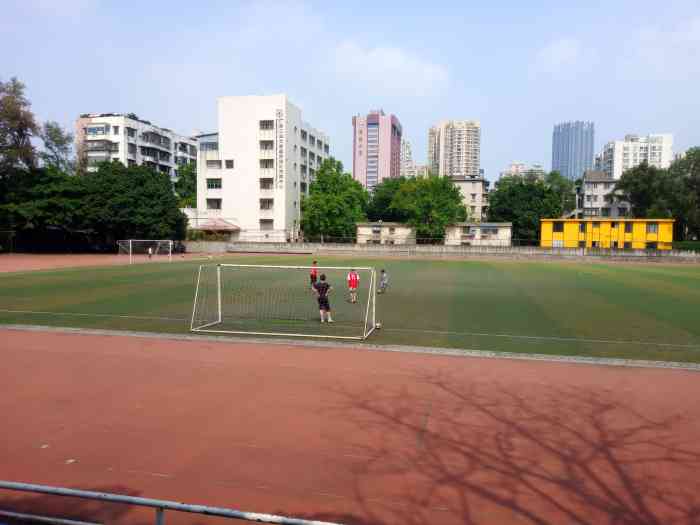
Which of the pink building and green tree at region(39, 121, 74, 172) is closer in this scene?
green tree at region(39, 121, 74, 172)

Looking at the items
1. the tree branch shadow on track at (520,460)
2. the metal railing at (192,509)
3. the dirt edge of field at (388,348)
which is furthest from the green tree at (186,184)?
the metal railing at (192,509)

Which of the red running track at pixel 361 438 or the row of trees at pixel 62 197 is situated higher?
the row of trees at pixel 62 197

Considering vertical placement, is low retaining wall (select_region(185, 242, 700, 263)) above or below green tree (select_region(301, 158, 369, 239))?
below

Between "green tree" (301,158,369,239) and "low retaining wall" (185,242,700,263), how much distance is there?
345 cm

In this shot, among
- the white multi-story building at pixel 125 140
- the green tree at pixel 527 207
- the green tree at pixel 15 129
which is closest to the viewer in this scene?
the green tree at pixel 15 129

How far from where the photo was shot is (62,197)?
51750 mm

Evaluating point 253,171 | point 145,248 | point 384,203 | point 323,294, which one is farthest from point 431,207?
point 323,294

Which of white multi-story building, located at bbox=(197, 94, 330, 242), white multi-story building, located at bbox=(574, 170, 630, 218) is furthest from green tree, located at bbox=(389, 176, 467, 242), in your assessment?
white multi-story building, located at bbox=(574, 170, 630, 218)

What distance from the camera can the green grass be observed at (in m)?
13.1

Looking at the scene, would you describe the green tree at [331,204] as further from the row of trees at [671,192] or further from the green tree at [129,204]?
the row of trees at [671,192]

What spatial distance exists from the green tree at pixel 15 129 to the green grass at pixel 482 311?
2828 centimetres

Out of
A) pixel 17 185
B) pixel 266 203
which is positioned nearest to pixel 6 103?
pixel 17 185

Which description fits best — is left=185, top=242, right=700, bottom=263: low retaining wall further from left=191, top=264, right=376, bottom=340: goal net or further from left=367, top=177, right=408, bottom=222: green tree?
left=191, top=264, right=376, bottom=340: goal net

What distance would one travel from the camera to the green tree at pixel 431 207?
66375mm
